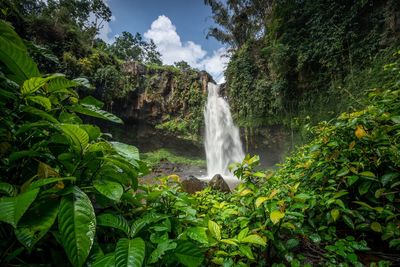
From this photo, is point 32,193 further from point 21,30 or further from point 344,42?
point 21,30

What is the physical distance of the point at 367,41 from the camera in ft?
22.2

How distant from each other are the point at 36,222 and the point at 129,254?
0.32 metres

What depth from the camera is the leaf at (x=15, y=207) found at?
0.60 meters

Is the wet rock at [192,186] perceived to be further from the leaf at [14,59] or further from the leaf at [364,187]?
the leaf at [14,59]

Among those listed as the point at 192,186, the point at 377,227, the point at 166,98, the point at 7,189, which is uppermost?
the point at 166,98

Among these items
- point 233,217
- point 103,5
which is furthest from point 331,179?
point 103,5

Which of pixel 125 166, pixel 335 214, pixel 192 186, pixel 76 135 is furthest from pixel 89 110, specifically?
pixel 192 186

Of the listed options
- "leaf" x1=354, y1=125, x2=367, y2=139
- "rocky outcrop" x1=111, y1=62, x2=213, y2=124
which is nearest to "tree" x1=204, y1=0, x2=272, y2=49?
"rocky outcrop" x1=111, y1=62, x2=213, y2=124

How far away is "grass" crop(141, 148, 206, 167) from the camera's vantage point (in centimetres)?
1581

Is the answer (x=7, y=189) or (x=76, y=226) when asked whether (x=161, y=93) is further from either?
(x=76, y=226)

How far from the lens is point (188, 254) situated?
2.71 ft

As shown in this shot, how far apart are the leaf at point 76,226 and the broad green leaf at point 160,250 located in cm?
23

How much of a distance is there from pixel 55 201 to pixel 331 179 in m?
1.69

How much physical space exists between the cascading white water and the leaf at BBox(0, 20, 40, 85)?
12.7 m
